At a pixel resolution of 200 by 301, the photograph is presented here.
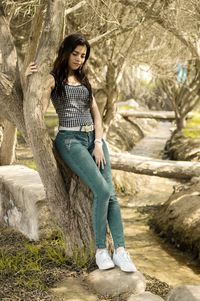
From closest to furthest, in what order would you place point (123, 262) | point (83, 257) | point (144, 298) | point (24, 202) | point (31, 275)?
point (144, 298) < point (123, 262) < point (31, 275) < point (83, 257) < point (24, 202)

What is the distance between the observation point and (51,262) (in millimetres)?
5043

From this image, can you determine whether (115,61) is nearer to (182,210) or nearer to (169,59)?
(169,59)

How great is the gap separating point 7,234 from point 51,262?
1.67m

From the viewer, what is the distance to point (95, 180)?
440 centimetres

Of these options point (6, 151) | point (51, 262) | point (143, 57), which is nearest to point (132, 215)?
point (6, 151)

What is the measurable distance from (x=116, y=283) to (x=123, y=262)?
230mm

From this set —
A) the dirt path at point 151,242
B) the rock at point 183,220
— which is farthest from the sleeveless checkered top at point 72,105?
the rock at point 183,220

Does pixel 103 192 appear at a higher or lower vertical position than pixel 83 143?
lower

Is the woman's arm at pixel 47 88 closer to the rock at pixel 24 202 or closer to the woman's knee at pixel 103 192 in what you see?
the woman's knee at pixel 103 192

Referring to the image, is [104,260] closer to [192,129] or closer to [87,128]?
[87,128]

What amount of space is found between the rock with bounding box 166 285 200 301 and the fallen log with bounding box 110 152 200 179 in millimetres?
5968

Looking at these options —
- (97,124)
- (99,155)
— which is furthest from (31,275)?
(97,124)

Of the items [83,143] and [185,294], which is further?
[83,143]

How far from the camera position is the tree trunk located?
812cm
